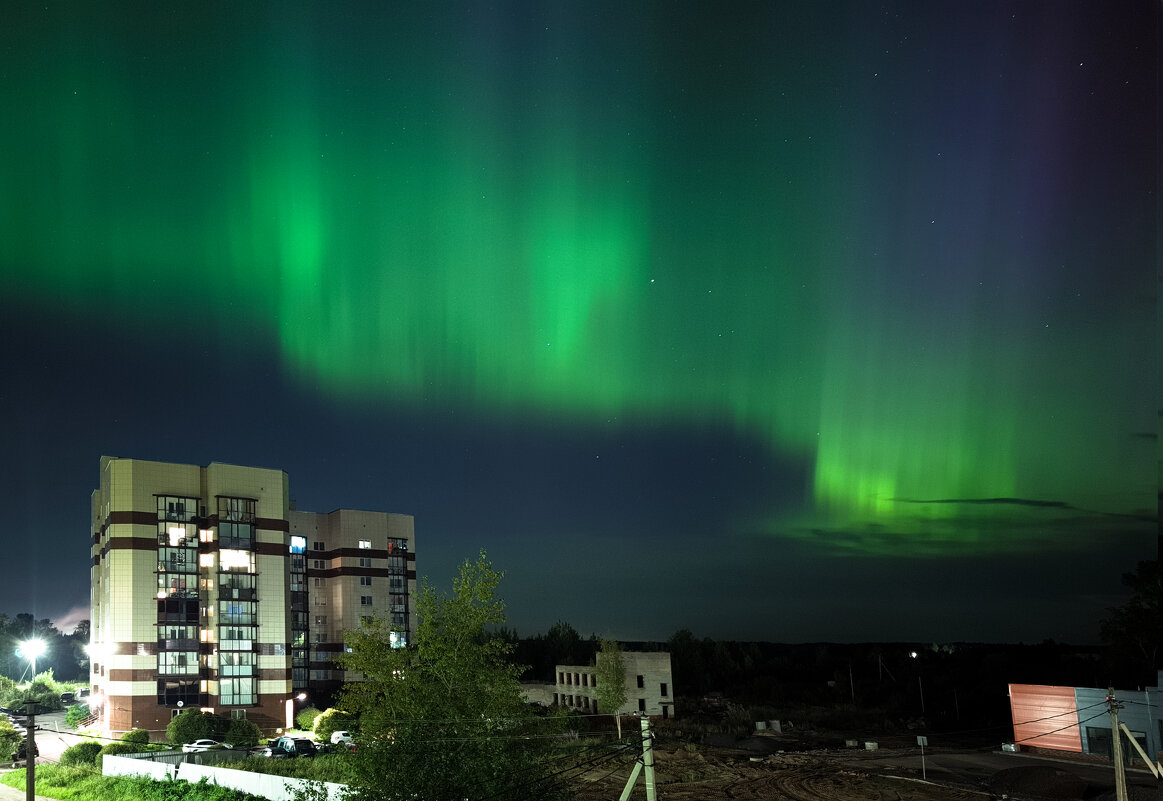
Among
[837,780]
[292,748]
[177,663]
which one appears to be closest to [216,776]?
[292,748]

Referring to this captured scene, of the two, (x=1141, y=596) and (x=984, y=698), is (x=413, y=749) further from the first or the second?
(x=984, y=698)

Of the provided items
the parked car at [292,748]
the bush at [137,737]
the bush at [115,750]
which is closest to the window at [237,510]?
the bush at [137,737]

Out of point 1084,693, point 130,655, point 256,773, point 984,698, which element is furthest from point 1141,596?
point 130,655

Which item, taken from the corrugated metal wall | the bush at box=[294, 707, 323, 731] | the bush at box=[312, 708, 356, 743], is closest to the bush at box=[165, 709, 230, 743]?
the bush at box=[312, 708, 356, 743]

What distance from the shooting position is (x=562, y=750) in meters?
53.8

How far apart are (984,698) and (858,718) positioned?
527 inches

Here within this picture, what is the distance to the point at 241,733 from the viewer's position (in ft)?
217

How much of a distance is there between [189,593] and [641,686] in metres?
39.3

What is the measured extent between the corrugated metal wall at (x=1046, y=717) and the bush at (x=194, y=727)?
2086 inches

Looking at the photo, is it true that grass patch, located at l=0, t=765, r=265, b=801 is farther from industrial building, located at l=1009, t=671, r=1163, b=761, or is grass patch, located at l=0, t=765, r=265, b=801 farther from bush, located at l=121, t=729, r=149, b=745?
industrial building, located at l=1009, t=671, r=1163, b=761

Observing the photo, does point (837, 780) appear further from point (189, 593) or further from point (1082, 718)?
point (189, 593)

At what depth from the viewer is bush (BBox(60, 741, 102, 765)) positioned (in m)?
52.0

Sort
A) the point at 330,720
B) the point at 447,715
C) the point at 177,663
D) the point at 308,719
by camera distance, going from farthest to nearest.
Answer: the point at 308,719
the point at 177,663
the point at 330,720
the point at 447,715

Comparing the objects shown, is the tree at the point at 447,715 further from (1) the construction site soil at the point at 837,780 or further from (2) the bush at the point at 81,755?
(2) the bush at the point at 81,755
